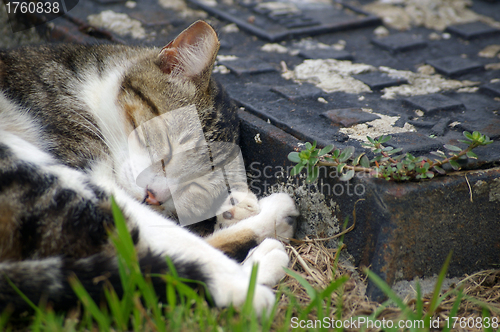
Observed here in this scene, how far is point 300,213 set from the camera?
6.89 feet

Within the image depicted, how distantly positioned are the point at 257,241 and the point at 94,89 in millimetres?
1106

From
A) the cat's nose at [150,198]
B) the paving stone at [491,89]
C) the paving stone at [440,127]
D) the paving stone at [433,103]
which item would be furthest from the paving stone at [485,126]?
the cat's nose at [150,198]

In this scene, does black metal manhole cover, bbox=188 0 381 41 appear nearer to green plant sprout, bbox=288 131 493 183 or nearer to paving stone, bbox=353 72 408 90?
paving stone, bbox=353 72 408 90

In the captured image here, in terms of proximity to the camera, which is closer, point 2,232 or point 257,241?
point 2,232

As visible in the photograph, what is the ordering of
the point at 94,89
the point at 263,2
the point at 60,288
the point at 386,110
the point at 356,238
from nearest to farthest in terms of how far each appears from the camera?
1. the point at 60,288
2. the point at 356,238
3. the point at 94,89
4. the point at 386,110
5. the point at 263,2

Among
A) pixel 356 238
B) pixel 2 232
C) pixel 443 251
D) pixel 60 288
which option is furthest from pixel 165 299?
pixel 443 251

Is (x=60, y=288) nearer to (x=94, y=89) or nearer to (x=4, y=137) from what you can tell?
(x=4, y=137)

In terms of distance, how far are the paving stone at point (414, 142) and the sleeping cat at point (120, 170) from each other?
57 cm

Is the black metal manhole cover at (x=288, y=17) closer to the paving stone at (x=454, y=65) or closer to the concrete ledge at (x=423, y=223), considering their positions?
the paving stone at (x=454, y=65)

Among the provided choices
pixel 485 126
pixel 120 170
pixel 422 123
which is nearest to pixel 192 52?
pixel 120 170

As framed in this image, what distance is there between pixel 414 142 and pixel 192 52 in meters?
1.15

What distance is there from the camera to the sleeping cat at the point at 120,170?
4.73 ft

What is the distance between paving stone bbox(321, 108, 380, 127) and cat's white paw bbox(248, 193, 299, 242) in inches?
19.6

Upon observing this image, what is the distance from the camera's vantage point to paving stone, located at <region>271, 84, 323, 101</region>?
2.52m
